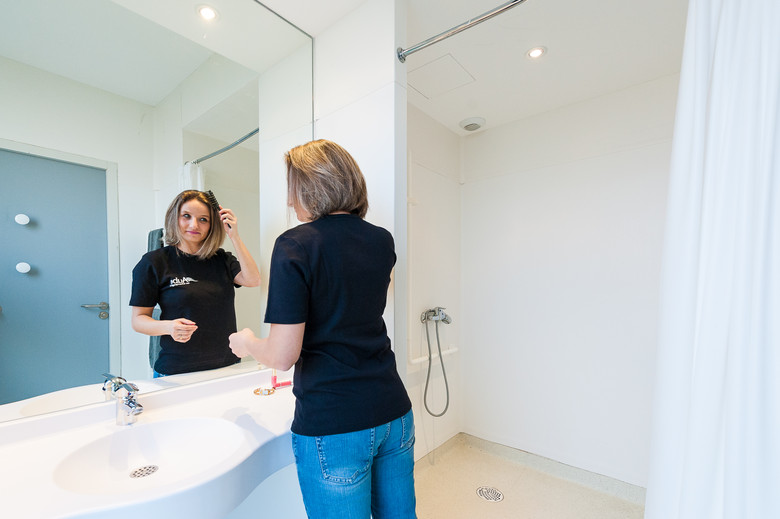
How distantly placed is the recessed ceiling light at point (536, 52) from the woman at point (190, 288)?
1507mm

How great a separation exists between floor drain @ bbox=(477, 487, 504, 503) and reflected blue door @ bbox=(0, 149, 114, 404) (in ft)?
6.42

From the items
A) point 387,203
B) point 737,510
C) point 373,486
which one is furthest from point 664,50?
point 373,486

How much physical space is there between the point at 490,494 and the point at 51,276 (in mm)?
2249

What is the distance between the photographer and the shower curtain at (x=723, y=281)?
0.66 metres

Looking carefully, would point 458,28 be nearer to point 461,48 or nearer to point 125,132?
point 461,48

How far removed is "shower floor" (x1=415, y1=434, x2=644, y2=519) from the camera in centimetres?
180

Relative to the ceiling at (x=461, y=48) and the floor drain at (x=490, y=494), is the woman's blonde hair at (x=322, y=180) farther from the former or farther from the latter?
the floor drain at (x=490, y=494)

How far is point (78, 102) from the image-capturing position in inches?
38.8

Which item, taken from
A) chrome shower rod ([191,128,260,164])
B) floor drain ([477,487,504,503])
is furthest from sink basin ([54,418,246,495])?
floor drain ([477,487,504,503])

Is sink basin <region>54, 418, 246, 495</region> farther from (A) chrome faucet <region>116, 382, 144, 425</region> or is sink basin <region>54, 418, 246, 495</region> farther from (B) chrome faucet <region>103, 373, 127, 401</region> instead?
(B) chrome faucet <region>103, 373, 127, 401</region>

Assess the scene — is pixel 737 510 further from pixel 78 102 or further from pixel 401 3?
pixel 78 102

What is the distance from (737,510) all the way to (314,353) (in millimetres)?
919

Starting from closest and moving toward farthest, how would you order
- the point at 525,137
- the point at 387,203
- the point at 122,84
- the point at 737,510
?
the point at 737,510
the point at 122,84
the point at 387,203
the point at 525,137

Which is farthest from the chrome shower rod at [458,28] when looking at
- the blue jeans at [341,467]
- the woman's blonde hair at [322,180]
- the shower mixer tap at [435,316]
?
the shower mixer tap at [435,316]
